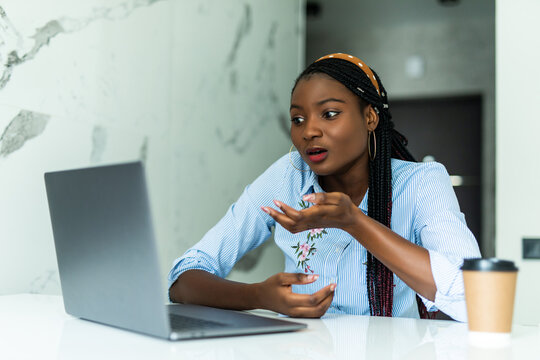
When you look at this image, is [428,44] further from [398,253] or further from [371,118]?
[398,253]

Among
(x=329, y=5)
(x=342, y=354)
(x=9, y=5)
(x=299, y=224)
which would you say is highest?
(x=329, y=5)

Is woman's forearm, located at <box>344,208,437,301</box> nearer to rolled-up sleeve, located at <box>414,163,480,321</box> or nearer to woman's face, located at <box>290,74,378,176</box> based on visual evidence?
rolled-up sleeve, located at <box>414,163,480,321</box>

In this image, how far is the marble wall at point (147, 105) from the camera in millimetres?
1256

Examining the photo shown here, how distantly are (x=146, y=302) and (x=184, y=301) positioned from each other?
1.59ft

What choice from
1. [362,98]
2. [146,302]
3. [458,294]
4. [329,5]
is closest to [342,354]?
[146,302]

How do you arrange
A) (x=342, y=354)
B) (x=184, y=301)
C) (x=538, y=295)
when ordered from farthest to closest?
(x=538, y=295) → (x=184, y=301) → (x=342, y=354)

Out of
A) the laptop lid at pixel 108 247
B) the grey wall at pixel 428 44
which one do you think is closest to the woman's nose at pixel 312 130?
the laptop lid at pixel 108 247

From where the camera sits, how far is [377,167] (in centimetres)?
133

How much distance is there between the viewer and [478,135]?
12.7 feet

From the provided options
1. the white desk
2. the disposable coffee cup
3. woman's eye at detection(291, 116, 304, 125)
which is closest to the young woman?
woman's eye at detection(291, 116, 304, 125)

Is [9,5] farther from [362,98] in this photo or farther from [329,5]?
[329,5]

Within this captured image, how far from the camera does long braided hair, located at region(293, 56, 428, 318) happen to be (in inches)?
47.1

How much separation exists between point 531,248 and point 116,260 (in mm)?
1530

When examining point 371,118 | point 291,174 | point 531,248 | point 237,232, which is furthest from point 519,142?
point 237,232
